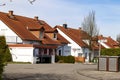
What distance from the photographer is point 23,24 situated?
66.5 m

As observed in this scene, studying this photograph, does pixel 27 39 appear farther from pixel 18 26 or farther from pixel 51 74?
pixel 51 74

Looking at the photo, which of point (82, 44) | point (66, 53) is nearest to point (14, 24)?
point (66, 53)

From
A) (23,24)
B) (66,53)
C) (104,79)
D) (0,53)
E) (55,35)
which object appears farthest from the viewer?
(66,53)

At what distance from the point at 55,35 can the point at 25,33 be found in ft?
37.3

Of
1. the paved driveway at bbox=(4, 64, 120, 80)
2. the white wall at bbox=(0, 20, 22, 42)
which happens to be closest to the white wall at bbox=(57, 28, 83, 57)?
the white wall at bbox=(0, 20, 22, 42)

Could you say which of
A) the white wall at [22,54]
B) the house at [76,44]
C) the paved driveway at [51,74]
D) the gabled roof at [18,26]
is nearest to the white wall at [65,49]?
the house at [76,44]

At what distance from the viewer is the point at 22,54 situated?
56.6m

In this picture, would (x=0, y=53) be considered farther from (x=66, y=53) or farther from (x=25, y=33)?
(x=66, y=53)

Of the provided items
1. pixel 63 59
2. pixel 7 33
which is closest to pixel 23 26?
pixel 7 33

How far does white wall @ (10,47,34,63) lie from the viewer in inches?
2211

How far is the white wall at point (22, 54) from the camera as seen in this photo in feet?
184

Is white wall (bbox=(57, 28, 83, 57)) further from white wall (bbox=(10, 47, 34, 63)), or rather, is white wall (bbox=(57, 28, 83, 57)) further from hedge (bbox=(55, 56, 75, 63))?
white wall (bbox=(10, 47, 34, 63))

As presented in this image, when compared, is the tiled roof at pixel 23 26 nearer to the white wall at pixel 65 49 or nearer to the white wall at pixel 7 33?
the white wall at pixel 7 33

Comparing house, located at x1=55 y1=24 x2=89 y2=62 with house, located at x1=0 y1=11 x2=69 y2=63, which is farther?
house, located at x1=55 y1=24 x2=89 y2=62
